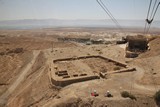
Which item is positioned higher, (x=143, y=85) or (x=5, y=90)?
(x=143, y=85)

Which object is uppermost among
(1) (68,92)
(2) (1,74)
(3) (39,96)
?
(1) (68,92)

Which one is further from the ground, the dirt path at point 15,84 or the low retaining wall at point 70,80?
the low retaining wall at point 70,80

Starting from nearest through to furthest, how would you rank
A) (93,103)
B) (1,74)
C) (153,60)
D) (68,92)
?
(93,103), (68,92), (153,60), (1,74)

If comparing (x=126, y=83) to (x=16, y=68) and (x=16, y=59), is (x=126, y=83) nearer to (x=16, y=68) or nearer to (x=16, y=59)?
(x=16, y=68)

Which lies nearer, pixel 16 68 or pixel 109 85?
pixel 109 85

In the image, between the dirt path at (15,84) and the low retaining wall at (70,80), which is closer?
the low retaining wall at (70,80)

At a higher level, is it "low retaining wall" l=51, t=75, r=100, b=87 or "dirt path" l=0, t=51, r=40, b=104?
"low retaining wall" l=51, t=75, r=100, b=87

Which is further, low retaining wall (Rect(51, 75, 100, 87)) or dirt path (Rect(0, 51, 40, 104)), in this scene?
dirt path (Rect(0, 51, 40, 104))

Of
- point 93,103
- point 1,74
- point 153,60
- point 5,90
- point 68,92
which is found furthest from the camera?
point 1,74

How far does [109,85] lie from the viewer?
1986 centimetres

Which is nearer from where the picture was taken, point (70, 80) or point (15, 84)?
point (70, 80)

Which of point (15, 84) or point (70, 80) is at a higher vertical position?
point (70, 80)

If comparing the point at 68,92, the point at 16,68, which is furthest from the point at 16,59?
the point at 68,92

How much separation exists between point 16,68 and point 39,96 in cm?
2779
